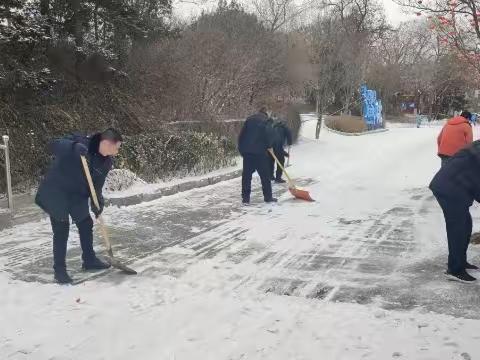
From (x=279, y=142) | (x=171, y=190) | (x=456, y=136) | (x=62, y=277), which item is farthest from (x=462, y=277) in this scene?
(x=279, y=142)

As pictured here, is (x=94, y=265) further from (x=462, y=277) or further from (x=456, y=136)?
(x=456, y=136)

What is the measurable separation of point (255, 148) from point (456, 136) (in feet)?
10.7

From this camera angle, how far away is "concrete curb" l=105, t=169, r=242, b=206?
27.9 ft

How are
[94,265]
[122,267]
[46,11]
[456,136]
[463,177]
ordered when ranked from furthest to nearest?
[46,11] → [456,136] → [94,265] → [122,267] → [463,177]

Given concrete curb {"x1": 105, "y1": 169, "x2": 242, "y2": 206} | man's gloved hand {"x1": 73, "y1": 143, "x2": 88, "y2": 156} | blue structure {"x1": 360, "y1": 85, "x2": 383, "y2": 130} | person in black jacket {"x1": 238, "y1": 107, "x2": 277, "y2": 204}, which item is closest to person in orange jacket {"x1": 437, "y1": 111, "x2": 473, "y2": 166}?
person in black jacket {"x1": 238, "y1": 107, "x2": 277, "y2": 204}

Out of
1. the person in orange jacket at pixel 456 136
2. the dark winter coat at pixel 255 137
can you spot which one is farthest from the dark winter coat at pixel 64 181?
the person in orange jacket at pixel 456 136

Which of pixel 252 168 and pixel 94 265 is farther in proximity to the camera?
pixel 252 168

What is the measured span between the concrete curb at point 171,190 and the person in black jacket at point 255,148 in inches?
55.8

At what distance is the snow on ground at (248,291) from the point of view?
376 cm

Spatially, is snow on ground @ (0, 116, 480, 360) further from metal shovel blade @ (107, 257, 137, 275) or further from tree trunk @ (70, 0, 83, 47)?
tree trunk @ (70, 0, 83, 47)

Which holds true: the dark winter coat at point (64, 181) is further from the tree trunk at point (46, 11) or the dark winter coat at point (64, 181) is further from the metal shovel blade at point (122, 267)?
the tree trunk at point (46, 11)

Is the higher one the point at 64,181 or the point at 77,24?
the point at 77,24

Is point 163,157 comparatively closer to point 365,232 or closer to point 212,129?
point 212,129

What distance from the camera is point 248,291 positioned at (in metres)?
4.84
